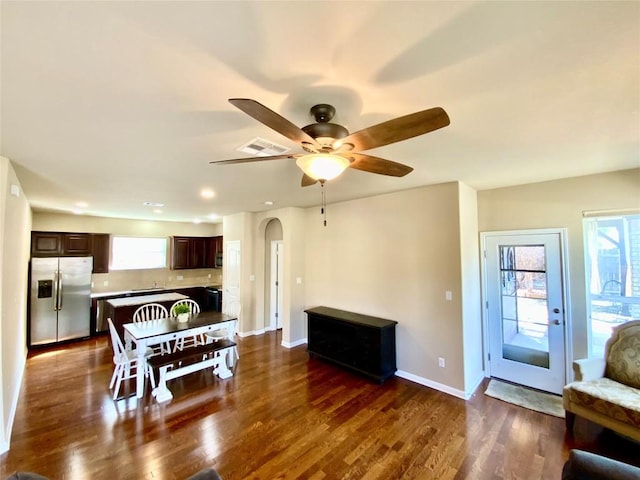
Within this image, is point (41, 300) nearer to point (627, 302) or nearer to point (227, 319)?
point (227, 319)

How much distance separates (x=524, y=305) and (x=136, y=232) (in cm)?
793

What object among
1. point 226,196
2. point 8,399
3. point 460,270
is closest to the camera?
point 8,399

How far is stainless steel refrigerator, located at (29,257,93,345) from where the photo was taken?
5.09 metres

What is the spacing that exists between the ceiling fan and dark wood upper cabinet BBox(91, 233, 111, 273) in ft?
20.6

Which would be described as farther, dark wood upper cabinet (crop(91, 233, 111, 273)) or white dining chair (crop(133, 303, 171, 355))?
dark wood upper cabinet (crop(91, 233, 111, 273))

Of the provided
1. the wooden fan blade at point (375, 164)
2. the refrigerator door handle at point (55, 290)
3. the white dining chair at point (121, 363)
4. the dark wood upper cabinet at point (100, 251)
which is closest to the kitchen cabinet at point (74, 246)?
the dark wood upper cabinet at point (100, 251)

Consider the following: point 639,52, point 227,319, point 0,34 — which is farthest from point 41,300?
point 639,52

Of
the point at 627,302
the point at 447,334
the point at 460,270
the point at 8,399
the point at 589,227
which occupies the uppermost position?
the point at 589,227

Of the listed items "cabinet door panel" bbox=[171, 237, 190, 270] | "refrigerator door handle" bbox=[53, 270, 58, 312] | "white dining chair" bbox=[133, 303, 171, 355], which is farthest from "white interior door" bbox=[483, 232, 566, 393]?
"refrigerator door handle" bbox=[53, 270, 58, 312]

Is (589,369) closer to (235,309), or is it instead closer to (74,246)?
(235,309)

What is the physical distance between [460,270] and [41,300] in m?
6.91

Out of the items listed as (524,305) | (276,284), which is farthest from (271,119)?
(276,284)

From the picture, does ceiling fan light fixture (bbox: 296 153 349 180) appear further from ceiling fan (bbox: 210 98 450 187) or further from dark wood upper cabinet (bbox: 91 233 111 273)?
dark wood upper cabinet (bbox: 91 233 111 273)

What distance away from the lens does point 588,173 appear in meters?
3.23
